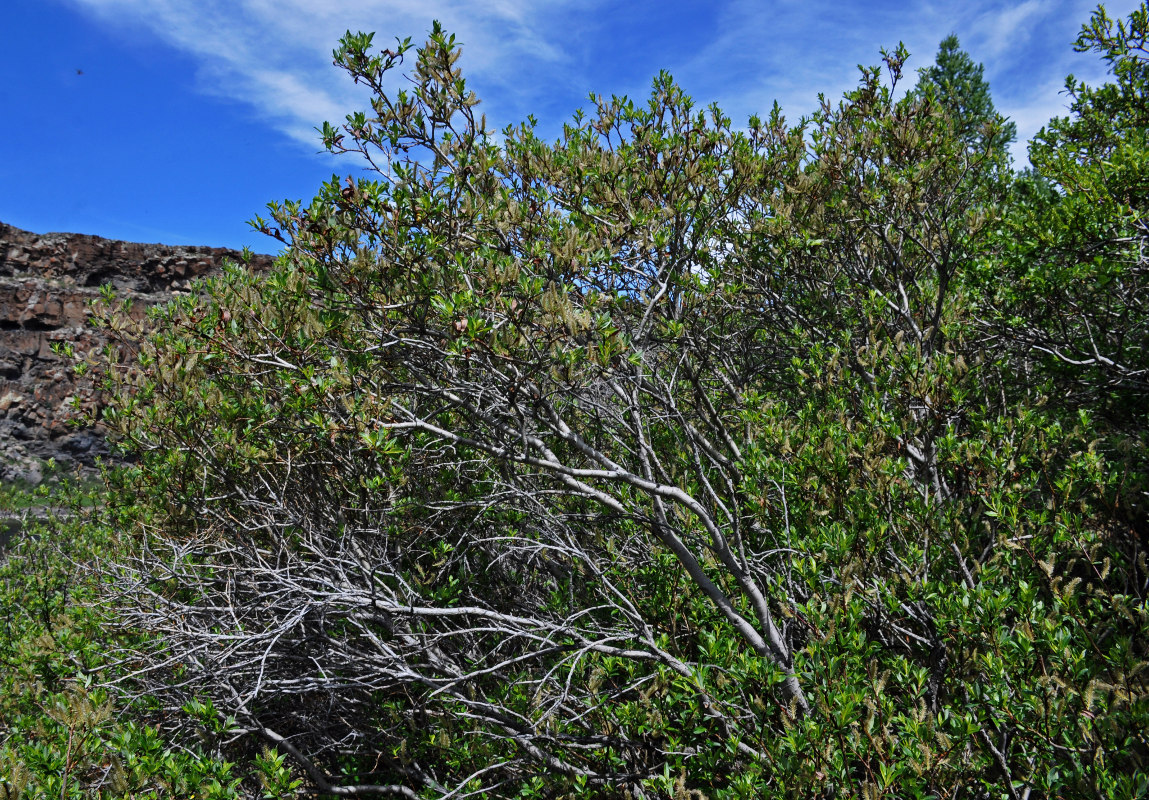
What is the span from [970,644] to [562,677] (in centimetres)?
291

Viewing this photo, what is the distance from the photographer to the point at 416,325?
452 cm

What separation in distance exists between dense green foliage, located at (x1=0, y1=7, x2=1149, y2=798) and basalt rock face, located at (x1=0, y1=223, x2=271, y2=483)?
37.8 m

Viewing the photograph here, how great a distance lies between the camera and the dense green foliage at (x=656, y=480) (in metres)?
3.42

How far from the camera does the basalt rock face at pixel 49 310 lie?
39.4 m

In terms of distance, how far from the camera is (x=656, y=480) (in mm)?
5156

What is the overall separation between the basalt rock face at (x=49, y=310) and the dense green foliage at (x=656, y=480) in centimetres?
3785

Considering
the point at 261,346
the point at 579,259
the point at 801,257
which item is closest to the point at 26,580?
the point at 261,346

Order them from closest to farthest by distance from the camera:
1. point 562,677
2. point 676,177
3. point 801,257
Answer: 1. point 562,677
2. point 676,177
3. point 801,257

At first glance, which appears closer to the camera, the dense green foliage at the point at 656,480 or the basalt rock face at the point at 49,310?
the dense green foliage at the point at 656,480

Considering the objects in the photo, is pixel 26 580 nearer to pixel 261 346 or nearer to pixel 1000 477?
pixel 261 346

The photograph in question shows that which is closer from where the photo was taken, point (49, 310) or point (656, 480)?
point (656, 480)

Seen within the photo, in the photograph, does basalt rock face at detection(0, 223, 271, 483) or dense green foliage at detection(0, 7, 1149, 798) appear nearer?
dense green foliage at detection(0, 7, 1149, 798)

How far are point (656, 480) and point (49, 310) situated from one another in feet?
167

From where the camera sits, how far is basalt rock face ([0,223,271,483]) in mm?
39375
